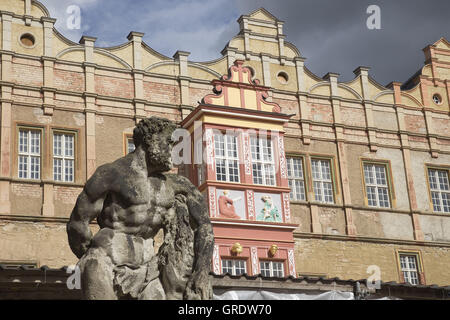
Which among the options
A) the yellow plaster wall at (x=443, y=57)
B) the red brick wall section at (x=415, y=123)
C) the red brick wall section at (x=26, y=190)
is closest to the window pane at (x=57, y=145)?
the red brick wall section at (x=26, y=190)

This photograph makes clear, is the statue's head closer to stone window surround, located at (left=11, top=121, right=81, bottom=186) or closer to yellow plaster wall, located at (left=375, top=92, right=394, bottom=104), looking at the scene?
stone window surround, located at (left=11, top=121, right=81, bottom=186)

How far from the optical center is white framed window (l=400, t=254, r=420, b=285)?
86.9 ft

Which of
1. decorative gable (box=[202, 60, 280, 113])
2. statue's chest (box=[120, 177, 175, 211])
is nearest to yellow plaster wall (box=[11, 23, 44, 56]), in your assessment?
decorative gable (box=[202, 60, 280, 113])

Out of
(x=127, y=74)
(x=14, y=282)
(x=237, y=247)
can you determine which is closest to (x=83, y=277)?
(x=14, y=282)

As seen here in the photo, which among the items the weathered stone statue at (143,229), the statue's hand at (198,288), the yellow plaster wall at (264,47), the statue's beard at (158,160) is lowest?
the statue's hand at (198,288)

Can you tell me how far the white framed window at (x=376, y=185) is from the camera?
27.0m

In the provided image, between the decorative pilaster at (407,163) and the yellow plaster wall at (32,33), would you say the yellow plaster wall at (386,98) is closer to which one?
the decorative pilaster at (407,163)

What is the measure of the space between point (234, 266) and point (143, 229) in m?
16.1

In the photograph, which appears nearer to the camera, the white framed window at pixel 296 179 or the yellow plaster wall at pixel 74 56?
the yellow plaster wall at pixel 74 56

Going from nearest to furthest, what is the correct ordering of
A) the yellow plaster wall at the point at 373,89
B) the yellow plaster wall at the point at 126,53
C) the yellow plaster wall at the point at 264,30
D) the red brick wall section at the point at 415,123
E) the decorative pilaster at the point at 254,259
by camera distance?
the decorative pilaster at the point at 254,259 < the yellow plaster wall at the point at 126,53 < the yellow plaster wall at the point at 264,30 < the yellow plaster wall at the point at 373,89 < the red brick wall section at the point at 415,123

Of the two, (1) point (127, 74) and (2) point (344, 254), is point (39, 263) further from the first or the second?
(2) point (344, 254)

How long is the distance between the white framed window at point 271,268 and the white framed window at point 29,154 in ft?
23.5

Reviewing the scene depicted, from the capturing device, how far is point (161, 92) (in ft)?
82.3
